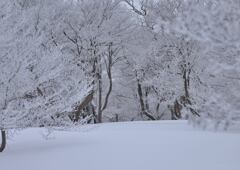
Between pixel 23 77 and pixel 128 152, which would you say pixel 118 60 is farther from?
pixel 23 77

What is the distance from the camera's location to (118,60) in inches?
1040

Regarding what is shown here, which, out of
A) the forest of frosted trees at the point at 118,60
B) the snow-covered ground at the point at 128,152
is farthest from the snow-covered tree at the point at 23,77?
the snow-covered ground at the point at 128,152

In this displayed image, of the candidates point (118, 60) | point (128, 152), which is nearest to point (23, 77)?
point (128, 152)

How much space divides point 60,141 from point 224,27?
760 cm

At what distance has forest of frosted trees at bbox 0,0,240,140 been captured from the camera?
5.15 m

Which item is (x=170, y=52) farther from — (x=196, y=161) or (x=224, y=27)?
(x=224, y=27)

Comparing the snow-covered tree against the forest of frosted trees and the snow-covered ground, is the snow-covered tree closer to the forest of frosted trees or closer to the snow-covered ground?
the forest of frosted trees

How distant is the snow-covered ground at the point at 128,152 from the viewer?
810cm

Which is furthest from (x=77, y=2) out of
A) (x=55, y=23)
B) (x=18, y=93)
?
(x=18, y=93)

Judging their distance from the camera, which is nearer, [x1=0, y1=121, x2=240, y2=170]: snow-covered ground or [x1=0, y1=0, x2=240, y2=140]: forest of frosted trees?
[x1=0, y1=0, x2=240, y2=140]: forest of frosted trees

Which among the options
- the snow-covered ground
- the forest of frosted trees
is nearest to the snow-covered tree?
the forest of frosted trees

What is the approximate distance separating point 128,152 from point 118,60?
56.6ft

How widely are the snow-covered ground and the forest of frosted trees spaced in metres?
0.69

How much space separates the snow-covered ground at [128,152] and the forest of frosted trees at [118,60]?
2.28 feet
